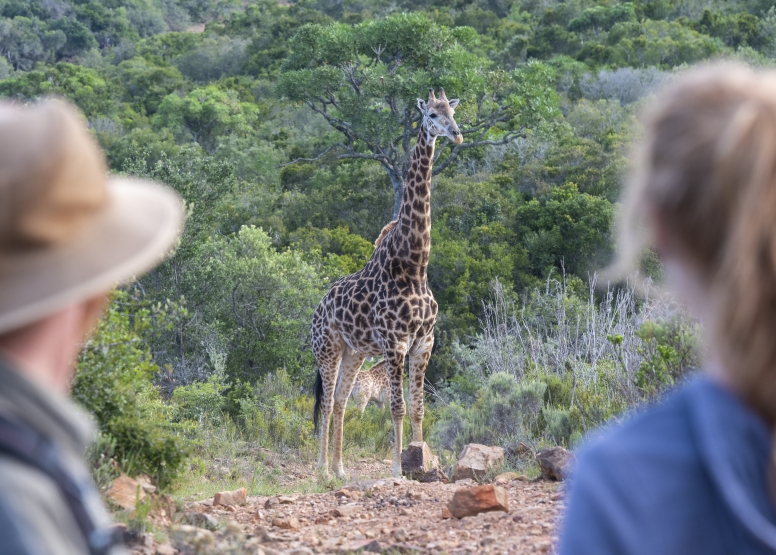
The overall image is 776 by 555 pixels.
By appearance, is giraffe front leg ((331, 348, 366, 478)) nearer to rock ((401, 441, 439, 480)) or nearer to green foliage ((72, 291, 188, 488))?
rock ((401, 441, 439, 480))

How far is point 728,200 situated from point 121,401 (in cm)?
421

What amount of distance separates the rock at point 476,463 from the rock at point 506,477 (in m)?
0.47

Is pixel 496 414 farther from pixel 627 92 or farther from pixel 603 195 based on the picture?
pixel 627 92

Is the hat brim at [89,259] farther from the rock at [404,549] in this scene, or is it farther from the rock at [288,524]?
the rock at [288,524]

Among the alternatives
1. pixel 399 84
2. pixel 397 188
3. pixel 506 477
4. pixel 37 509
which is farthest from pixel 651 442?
pixel 399 84

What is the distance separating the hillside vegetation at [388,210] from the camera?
24.2 feet

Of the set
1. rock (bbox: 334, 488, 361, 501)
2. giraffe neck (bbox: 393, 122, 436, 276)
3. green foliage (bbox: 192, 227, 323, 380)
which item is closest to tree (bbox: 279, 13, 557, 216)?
green foliage (bbox: 192, 227, 323, 380)

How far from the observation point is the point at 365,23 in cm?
2161

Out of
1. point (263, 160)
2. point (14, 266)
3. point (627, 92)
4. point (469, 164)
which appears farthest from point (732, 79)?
point (627, 92)

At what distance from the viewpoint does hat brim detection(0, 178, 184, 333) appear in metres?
1.14

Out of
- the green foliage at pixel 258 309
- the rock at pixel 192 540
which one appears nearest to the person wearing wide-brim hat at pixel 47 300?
the rock at pixel 192 540

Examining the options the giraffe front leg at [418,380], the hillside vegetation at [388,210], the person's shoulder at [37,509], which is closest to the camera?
the person's shoulder at [37,509]

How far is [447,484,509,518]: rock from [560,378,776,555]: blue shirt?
3658mm

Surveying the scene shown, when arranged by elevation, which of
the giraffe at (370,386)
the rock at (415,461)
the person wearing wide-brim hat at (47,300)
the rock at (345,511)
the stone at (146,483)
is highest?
the person wearing wide-brim hat at (47,300)
